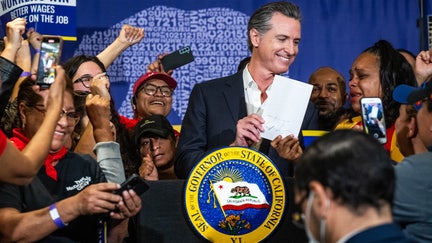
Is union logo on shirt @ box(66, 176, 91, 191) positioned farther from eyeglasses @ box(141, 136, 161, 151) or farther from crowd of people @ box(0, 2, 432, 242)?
eyeglasses @ box(141, 136, 161, 151)

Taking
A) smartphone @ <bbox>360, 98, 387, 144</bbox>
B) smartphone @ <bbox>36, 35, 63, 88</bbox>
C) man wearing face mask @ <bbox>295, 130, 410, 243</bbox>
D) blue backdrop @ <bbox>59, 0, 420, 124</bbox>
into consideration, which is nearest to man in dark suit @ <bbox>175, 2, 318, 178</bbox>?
smartphone @ <bbox>360, 98, 387, 144</bbox>

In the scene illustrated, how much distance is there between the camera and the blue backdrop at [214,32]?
5.16 metres

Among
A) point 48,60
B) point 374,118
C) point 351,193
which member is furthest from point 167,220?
point 351,193

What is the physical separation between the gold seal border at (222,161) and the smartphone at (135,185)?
0.81 feet

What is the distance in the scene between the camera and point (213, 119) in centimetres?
344

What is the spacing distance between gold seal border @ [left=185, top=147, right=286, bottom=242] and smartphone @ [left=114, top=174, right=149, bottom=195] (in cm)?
25

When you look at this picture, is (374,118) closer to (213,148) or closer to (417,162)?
(417,162)

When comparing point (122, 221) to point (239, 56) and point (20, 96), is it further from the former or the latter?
point (239, 56)

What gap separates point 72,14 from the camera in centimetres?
447

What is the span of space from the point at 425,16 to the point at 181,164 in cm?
290

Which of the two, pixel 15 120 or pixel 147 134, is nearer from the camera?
pixel 15 120

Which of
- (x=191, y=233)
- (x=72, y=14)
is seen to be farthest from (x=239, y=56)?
(x=191, y=233)

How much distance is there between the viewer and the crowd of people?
1942 millimetres

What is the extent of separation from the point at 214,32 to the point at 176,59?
0.54 meters
